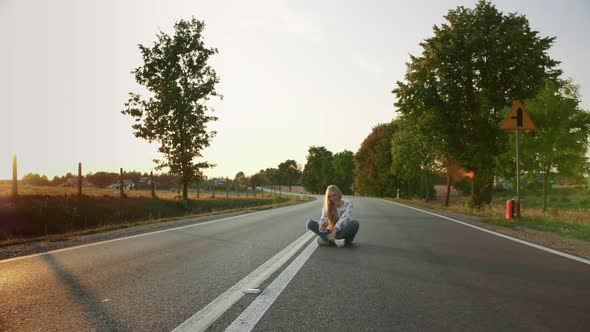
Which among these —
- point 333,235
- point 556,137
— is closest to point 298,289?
point 333,235

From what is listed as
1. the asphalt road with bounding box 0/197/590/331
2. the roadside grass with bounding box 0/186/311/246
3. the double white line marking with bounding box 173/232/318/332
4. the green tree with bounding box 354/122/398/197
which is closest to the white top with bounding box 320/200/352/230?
the asphalt road with bounding box 0/197/590/331

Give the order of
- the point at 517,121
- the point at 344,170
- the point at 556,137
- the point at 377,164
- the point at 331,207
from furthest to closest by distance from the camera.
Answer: the point at 344,170 < the point at 377,164 < the point at 556,137 < the point at 517,121 < the point at 331,207

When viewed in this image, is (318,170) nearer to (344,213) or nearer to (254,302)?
(344,213)

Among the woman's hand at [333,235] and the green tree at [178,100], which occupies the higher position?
the green tree at [178,100]

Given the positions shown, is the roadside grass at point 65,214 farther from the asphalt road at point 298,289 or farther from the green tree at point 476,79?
the green tree at point 476,79

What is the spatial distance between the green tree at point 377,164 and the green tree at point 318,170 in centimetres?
4835

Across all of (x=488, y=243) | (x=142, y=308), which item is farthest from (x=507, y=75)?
(x=142, y=308)

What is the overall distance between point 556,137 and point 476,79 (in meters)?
8.02

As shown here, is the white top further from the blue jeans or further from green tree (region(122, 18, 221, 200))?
green tree (region(122, 18, 221, 200))

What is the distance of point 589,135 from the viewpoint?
19328 mm

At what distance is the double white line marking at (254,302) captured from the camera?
3270 millimetres

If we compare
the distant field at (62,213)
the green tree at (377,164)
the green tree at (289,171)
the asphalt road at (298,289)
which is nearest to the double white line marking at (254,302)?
the asphalt road at (298,289)

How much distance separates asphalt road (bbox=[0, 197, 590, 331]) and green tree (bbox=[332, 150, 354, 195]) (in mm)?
112146

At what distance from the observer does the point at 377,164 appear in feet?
232
